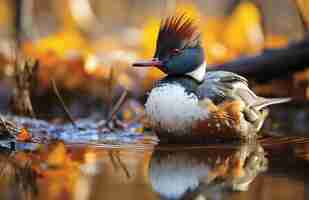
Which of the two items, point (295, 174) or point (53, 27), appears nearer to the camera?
point (295, 174)

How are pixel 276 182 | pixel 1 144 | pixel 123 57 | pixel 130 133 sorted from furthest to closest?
pixel 123 57
pixel 130 133
pixel 1 144
pixel 276 182

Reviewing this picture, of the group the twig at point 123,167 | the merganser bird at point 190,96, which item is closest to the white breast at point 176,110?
the merganser bird at point 190,96

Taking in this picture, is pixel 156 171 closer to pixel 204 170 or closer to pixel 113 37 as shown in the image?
pixel 204 170

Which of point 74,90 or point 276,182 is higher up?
point 276,182

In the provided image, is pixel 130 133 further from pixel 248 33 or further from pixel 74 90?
pixel 248 33

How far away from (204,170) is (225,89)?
117cm

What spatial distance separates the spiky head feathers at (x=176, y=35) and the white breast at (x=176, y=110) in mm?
328

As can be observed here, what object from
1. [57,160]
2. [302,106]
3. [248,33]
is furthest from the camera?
[248,33]

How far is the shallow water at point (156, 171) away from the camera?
11.7 feet

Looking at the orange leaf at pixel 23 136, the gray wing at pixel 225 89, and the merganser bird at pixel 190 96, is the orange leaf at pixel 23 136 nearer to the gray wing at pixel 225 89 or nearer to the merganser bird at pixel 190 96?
the merganser bird at pixel 190 96

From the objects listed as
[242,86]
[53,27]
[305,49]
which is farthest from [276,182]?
[53,27]

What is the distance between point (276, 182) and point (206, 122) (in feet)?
4.11

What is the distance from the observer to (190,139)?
16.7ft

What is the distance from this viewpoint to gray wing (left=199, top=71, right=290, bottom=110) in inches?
203
